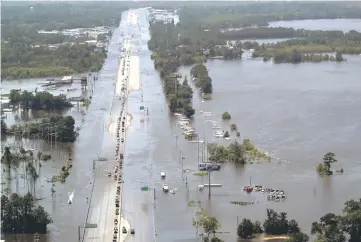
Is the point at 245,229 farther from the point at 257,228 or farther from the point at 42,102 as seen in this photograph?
the point at 42,102

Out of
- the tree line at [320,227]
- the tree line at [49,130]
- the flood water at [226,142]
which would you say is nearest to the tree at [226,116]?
the flood water at [226,142]

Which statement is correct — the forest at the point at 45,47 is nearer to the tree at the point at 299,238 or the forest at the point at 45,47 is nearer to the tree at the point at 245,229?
the tree at the point at 245,229

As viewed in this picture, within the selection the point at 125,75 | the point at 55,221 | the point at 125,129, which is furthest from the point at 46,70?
the point at 55,221

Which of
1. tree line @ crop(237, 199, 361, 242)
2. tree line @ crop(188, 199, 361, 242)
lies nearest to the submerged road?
tree line @ crop(188, 199, 361, 242)

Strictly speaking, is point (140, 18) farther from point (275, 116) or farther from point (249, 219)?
point (249, 219)

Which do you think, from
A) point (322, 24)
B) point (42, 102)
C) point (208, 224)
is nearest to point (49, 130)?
point (42, 102)

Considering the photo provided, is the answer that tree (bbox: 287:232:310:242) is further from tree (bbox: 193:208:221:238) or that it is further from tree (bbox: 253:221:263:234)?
tree (bbox: 193:208:221:238)
